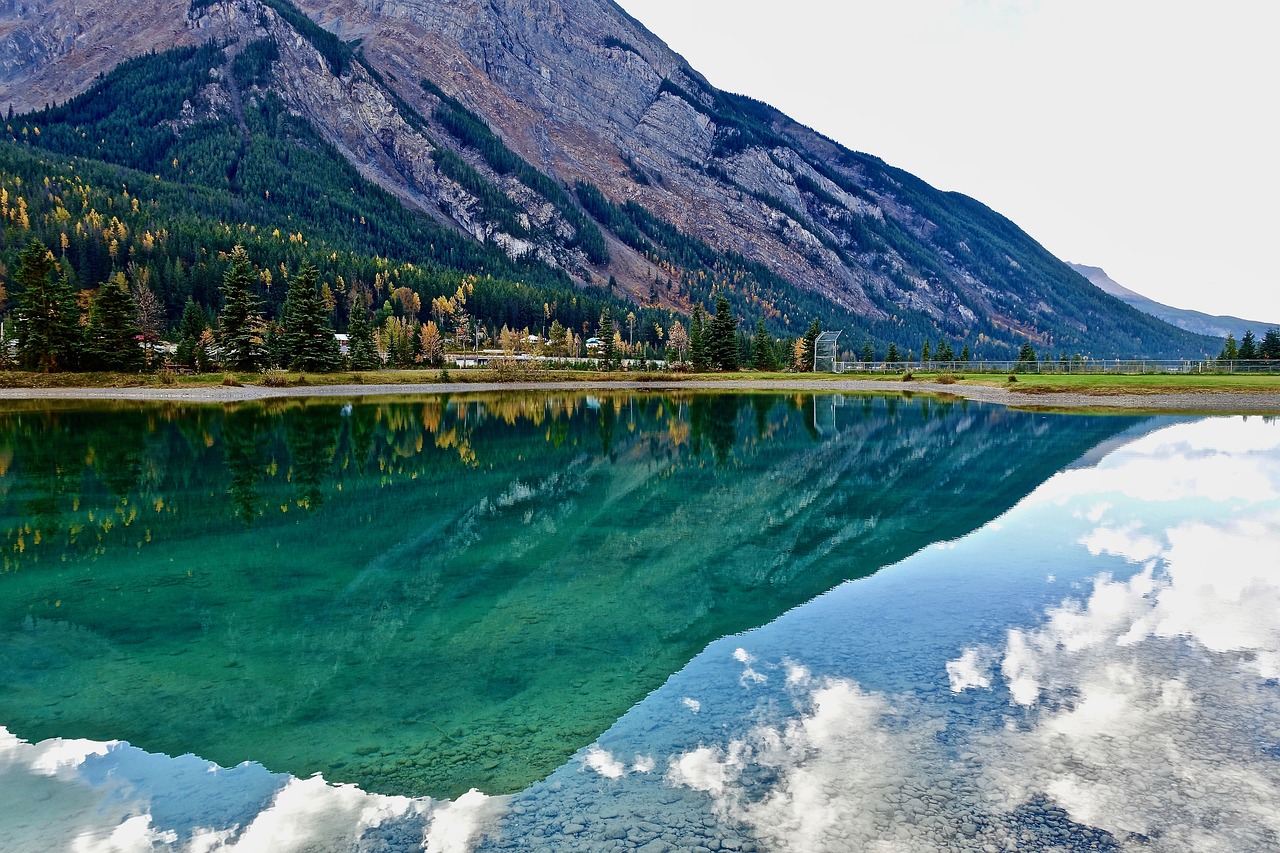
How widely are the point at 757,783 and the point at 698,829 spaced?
95cm

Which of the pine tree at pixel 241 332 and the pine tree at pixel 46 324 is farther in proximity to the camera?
the pine tree at pixel 241 332

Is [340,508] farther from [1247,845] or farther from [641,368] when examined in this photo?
[641,368]

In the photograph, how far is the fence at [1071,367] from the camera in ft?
283

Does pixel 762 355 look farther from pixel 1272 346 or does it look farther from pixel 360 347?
pixel 1272 346

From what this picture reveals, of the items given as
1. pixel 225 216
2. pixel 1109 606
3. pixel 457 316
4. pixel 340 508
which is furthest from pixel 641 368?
pixel 225 216

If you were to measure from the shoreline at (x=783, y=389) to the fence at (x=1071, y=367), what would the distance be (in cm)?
2209

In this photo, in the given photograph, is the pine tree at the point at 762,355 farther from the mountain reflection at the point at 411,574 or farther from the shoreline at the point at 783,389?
the mountain reflection at the point at 411,574

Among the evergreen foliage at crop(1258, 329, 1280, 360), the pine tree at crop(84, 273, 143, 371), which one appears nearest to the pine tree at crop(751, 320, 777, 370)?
the evergreen foliage at crop(1258, 329, 1280, 360)

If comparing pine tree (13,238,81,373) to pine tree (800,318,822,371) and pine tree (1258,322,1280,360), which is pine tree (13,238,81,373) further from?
pine tree (1258,322,1280,360)

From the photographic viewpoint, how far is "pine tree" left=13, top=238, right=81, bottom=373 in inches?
2874

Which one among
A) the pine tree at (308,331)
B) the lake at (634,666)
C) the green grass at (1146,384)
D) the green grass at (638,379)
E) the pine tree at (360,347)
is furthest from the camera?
the pine tree at (360,347)

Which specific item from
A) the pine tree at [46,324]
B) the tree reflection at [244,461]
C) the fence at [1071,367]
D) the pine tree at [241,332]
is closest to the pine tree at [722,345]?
the fence at [1071,367]

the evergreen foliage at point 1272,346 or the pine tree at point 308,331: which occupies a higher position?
the evergreen foliage at point 1272,346

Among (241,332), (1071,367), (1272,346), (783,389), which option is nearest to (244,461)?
(241,332)
